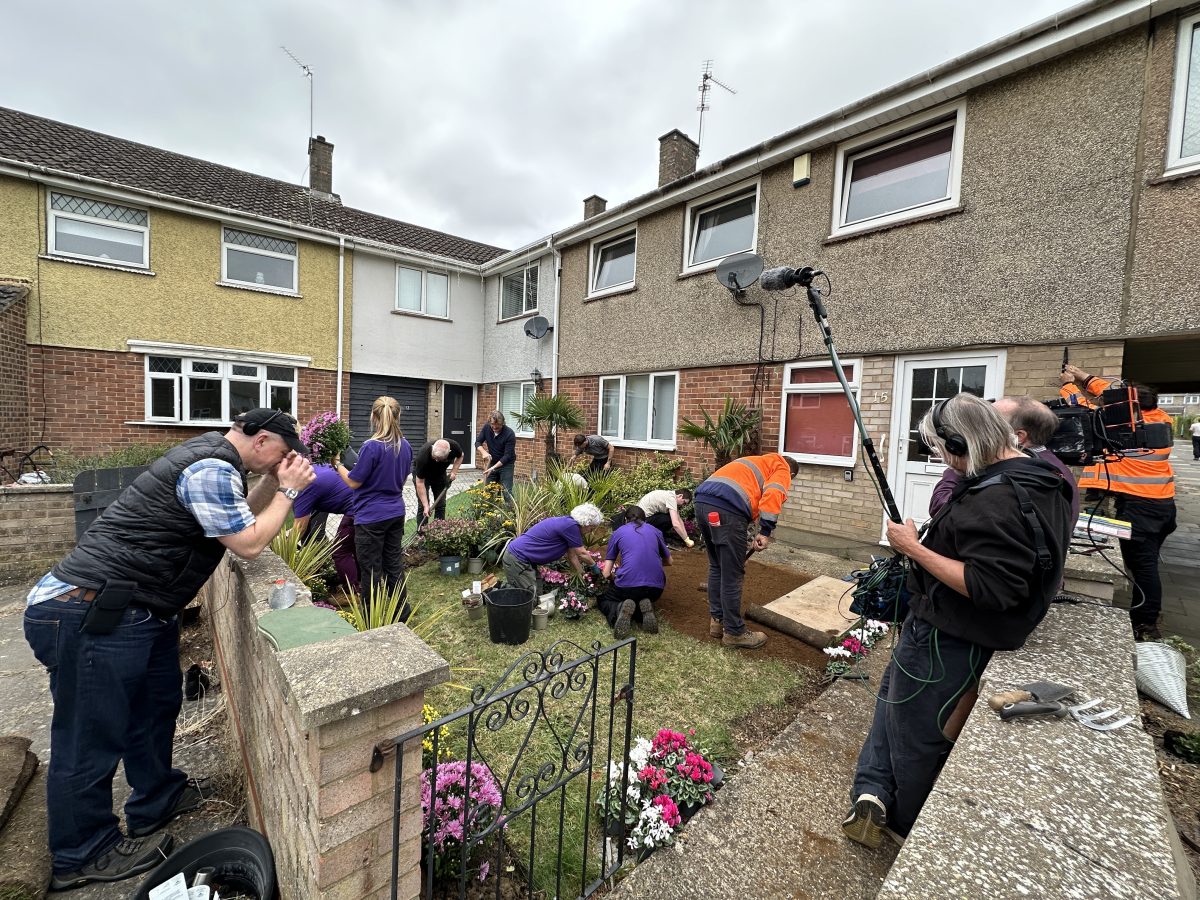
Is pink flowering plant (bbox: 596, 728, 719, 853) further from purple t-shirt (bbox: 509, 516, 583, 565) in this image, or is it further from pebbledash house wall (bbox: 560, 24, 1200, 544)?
pebbledash house wall (bbox: 560, 24, 1200, 544)

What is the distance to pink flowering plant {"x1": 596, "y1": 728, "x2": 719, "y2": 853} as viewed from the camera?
82.2 inches

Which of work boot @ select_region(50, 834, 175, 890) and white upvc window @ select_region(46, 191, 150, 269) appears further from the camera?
white upvc window @ select_region(46, 191, 150, 269)

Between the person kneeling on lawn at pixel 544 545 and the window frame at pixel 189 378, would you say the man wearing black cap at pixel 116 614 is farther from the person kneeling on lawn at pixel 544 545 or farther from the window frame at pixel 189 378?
the window frame at pixel 189 378

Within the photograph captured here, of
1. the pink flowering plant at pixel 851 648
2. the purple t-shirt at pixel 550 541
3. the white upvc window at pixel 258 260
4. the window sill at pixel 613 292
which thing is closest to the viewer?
the pink flowering plant at pixel 851 648

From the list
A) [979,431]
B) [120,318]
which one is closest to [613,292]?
[979,431]

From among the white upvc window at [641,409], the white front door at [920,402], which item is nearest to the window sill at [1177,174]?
the white front door at [920,402]

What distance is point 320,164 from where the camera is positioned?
14.5 metres

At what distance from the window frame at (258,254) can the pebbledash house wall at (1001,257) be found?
916 centimetres

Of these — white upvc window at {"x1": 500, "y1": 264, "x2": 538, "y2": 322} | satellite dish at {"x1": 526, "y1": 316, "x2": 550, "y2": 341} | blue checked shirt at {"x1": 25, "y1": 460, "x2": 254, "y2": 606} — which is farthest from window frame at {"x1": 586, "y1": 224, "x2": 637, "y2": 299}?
blue checked shirt at {"x1": 25, "y1": 460, "x2": 254, "y2": 606}

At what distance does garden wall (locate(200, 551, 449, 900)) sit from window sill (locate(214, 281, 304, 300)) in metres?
11.4

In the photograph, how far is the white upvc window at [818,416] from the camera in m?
6.47

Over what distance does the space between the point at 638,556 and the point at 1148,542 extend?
3.86 metres

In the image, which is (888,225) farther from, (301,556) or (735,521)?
(301,556)

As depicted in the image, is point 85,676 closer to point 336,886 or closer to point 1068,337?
point 336,886
